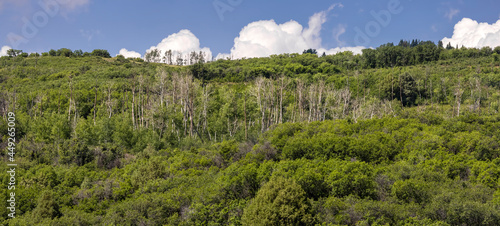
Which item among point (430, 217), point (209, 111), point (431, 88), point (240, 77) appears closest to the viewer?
point (430, 217)

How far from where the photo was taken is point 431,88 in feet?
240

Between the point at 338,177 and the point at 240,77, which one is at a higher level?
the point at 240,77

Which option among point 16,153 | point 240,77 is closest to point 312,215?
point 16,153

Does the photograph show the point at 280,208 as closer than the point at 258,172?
Yes

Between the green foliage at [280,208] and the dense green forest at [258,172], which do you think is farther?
the dense green forest at [258,172]

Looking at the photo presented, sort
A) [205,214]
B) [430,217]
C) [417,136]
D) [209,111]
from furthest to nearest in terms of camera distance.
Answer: [209,111] → [417,136] → [205,214] → [430,217]

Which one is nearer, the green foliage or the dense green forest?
the green foliage

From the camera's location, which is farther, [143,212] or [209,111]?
[209,111]

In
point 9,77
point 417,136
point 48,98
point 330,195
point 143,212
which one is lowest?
point 143,212

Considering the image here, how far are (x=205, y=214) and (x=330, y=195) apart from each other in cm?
769

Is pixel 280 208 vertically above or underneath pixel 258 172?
underneath

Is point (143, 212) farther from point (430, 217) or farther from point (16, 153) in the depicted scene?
point (16, 153)

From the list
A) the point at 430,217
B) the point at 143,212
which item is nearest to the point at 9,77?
the point at 143,212

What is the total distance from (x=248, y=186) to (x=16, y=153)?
3319 cm
